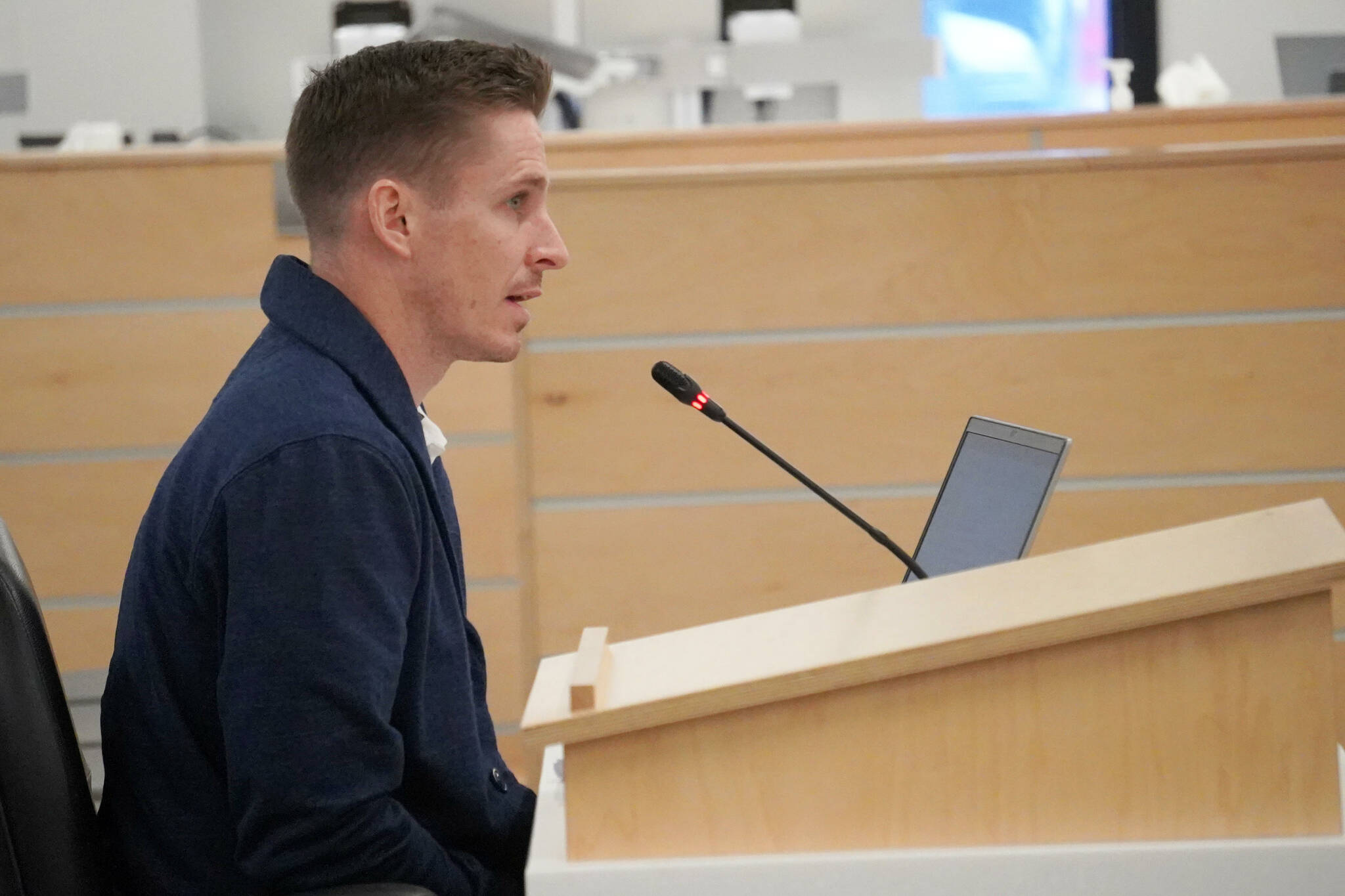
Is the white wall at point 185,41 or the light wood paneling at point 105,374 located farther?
the white wall at point 185,41

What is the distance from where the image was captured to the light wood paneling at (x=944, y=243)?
2344mm

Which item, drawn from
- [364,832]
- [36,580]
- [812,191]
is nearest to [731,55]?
[812,191]

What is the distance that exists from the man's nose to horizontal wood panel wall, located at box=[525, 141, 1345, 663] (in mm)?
1199

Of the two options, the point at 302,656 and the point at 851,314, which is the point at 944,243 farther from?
the point at 302,656

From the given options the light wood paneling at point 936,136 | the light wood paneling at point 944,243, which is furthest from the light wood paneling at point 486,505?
the light wood paneling at point 936,136

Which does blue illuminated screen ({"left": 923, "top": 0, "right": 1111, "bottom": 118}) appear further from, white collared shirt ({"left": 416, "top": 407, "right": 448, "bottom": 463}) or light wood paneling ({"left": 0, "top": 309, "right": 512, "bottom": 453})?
white collared shirt ({"left": 416, "top": 407, "right": 448, "bottom": 463})

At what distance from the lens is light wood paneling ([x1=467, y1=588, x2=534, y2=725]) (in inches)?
100

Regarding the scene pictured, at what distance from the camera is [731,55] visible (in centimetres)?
498

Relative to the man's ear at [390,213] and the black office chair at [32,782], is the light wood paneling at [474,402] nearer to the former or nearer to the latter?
the man's ear at [390,213]

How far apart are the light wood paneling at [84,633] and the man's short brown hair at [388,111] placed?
6.10 feet

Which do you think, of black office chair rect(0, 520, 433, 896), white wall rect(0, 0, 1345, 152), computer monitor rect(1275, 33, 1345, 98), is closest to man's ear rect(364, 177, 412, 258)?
black office chair rect(0, 520, 433, 896)

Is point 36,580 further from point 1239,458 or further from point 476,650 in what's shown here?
point 1239,458

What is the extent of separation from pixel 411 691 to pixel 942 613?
418mm

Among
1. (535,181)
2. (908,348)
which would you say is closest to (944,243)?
(908,348)
